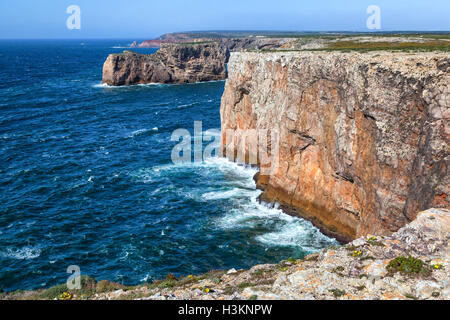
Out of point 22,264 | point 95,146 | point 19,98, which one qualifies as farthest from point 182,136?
point 19,98

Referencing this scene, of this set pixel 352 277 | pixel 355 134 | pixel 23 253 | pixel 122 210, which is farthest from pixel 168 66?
pixel 352 277

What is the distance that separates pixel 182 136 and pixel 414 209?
56.4 metres

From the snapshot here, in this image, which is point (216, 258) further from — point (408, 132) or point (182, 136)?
point (182, 136)

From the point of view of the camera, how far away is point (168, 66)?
15088cm

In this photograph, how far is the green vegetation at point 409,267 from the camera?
1781cm

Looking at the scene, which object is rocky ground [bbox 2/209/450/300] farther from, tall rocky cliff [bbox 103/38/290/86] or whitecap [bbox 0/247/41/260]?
tall rocky cliff [bbox 103/38/290/86]

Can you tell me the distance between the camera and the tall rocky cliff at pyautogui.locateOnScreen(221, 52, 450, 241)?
88.6 ft

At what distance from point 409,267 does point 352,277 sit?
2.80 m

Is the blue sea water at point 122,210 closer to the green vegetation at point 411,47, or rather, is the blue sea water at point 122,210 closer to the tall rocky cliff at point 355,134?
the tall rocky cliff at point 355,134

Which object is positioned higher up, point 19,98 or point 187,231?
point 19,98

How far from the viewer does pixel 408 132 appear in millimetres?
29062

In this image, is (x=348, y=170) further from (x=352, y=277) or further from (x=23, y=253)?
(x=23, y=253)

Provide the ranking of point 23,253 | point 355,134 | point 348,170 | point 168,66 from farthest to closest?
point 168,66 → point 23,253 → point 348,170 → point 355,134

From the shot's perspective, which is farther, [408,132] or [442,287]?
[408,132]
